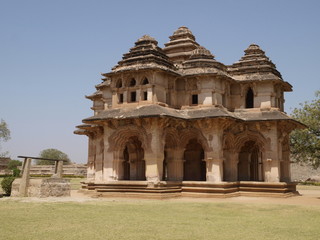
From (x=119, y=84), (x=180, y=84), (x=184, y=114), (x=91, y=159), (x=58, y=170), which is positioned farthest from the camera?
(x=91, y=159)

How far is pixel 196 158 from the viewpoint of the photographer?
2628 centimetres

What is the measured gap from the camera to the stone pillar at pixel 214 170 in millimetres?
21875

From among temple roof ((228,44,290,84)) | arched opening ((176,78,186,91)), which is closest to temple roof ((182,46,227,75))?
arched opening ((176,78,186,91))

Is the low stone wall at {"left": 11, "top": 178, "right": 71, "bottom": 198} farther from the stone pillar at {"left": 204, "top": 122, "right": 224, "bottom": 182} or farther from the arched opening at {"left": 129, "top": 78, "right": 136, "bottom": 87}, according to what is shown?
the stone pillar at {"left": 204, "top": 122, "right": 224, "bottom": 182}

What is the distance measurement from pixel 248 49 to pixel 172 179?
33.5 feet

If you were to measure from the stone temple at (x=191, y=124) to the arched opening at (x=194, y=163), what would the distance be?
0.07 metres

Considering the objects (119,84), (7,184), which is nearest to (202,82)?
(119,84)

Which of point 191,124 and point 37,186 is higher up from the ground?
point 191,124

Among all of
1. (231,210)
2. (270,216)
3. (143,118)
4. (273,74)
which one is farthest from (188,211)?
(273,74)

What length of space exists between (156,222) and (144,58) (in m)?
13.0

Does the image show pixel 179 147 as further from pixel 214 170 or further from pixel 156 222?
pixel 156 222

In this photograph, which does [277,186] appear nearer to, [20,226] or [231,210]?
[231,210]

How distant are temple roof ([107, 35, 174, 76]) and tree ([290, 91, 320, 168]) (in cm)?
1613

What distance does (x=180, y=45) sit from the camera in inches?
1117
